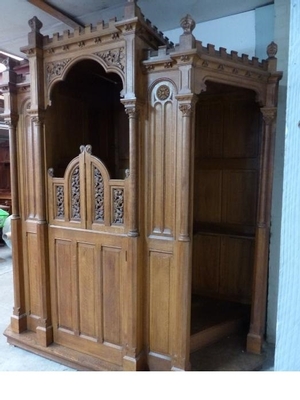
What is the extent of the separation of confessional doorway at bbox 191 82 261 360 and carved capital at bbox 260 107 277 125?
443mm

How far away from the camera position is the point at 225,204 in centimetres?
280

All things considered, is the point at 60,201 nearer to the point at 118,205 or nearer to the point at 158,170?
the point at 118,205

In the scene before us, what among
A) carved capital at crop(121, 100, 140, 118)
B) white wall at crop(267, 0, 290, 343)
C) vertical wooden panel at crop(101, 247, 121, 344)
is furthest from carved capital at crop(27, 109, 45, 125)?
white wall at crop(267, 0, 290, 343)

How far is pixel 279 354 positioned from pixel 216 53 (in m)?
1.84

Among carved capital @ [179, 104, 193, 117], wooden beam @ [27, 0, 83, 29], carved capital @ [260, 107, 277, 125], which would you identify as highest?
wooden beam @ [27, 0, 83, 29]

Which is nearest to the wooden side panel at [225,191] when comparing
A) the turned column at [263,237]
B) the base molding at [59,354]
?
the turned column at [263,237]

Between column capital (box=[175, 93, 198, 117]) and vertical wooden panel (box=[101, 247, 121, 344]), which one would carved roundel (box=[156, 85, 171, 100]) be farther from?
vertical wooden panel (box=[101, 247, 121, 344])

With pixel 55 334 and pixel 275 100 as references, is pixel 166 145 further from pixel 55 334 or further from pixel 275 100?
pixel 55 334

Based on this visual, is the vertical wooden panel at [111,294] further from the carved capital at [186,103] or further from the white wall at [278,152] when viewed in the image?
the white wall at [278,152]

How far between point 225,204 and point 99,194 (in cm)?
133

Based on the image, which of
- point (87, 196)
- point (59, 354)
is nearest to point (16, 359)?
point (59, 354)

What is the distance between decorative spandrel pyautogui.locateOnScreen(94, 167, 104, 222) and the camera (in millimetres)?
2035

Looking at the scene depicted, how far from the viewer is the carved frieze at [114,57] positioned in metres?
1.85

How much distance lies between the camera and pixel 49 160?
7.46 ft
